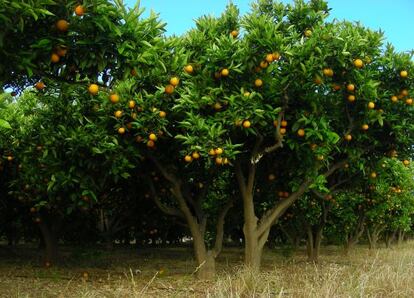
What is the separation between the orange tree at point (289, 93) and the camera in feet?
24.3

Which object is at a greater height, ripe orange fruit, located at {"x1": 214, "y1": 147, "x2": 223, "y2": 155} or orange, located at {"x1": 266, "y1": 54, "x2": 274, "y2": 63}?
orange, located at {"x1": 266, "y1": 54, "x2": 274, "y2": 63}

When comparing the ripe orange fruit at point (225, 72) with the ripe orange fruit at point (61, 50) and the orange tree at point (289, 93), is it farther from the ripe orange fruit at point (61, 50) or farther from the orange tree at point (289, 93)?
the ripe orange fruit at point (61, 50)

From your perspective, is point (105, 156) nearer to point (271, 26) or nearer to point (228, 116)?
point (228, 116)

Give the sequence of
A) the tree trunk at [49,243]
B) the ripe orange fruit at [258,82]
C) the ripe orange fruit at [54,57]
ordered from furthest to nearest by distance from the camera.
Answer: the tree trunk at [49,243]
the ripe orange fruit at [258,82]
the ripe orange fruit at [54,57]

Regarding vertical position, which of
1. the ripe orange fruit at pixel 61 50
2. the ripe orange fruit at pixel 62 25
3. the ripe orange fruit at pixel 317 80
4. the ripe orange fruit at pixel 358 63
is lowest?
the ripe orange fruit at pixel 61 50

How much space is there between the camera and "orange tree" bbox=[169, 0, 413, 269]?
7414 millimetres

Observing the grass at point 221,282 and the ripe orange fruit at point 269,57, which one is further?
the ripe orange fruit at point 269,57

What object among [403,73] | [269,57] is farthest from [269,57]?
[403,73]

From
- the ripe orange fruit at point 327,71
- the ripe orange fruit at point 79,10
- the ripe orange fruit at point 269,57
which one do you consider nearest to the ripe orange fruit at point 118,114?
the ripe orange fruit at point 269,57

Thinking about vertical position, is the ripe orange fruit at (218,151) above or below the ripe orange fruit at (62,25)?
below

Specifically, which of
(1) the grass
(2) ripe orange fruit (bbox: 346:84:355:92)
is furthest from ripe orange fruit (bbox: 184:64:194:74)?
(1) the grass

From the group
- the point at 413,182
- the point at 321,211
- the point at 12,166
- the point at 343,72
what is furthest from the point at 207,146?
the point at 413,182

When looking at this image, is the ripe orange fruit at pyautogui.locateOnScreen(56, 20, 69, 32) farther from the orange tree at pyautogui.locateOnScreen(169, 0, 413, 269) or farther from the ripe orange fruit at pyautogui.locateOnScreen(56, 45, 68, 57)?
the orange tree at pyautogui.locateOnScreen(169, 0, 413, 269)

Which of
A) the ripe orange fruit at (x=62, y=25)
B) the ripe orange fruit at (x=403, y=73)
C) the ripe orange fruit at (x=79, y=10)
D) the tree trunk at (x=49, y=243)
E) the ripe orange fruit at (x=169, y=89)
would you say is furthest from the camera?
the tree trunk at (x=49, y=243)
